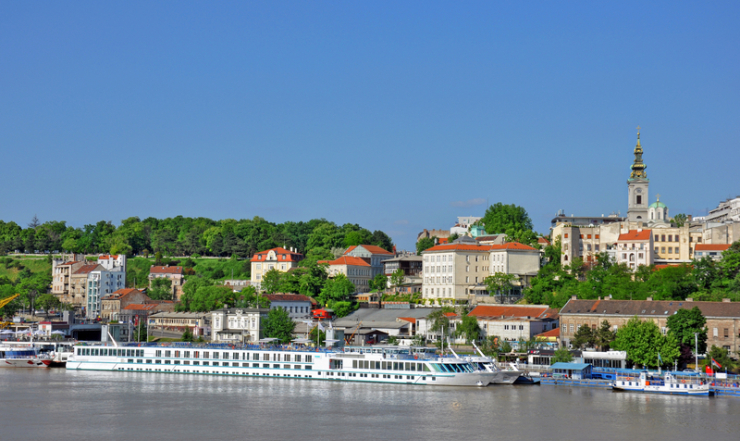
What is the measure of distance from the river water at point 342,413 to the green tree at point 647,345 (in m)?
6.34

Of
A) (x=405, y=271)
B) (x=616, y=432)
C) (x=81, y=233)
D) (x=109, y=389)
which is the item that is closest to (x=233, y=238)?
(x=81, y=233)

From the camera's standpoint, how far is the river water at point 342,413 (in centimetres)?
4284

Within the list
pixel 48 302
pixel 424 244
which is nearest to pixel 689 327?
pixel 424 244

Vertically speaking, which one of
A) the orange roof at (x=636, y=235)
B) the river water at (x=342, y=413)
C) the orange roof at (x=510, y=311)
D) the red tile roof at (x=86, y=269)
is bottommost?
the river water at (x=342, y=413)

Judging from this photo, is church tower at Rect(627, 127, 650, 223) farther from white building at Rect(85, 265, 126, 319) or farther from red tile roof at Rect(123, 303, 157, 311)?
white building at Rect(85, 265, 126, 319)

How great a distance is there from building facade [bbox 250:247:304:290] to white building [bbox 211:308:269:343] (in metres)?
30.2

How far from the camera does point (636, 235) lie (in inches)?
4001

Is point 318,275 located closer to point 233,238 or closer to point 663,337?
point 233,238

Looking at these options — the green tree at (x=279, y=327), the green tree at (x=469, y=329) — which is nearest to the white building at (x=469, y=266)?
the green tree at (x=469, y=329)

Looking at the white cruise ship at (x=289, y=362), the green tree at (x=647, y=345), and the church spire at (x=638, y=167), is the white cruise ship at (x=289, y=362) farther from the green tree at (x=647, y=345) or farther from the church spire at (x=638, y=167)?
the church spire at (x=638, y=167)

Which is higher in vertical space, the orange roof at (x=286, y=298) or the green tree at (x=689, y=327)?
the orange roof at (x=286, y=298)

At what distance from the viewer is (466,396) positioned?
5584cm

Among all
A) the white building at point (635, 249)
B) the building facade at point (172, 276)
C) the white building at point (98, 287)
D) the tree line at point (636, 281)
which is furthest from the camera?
the building facade at point (172, 276)

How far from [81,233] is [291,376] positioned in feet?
367
